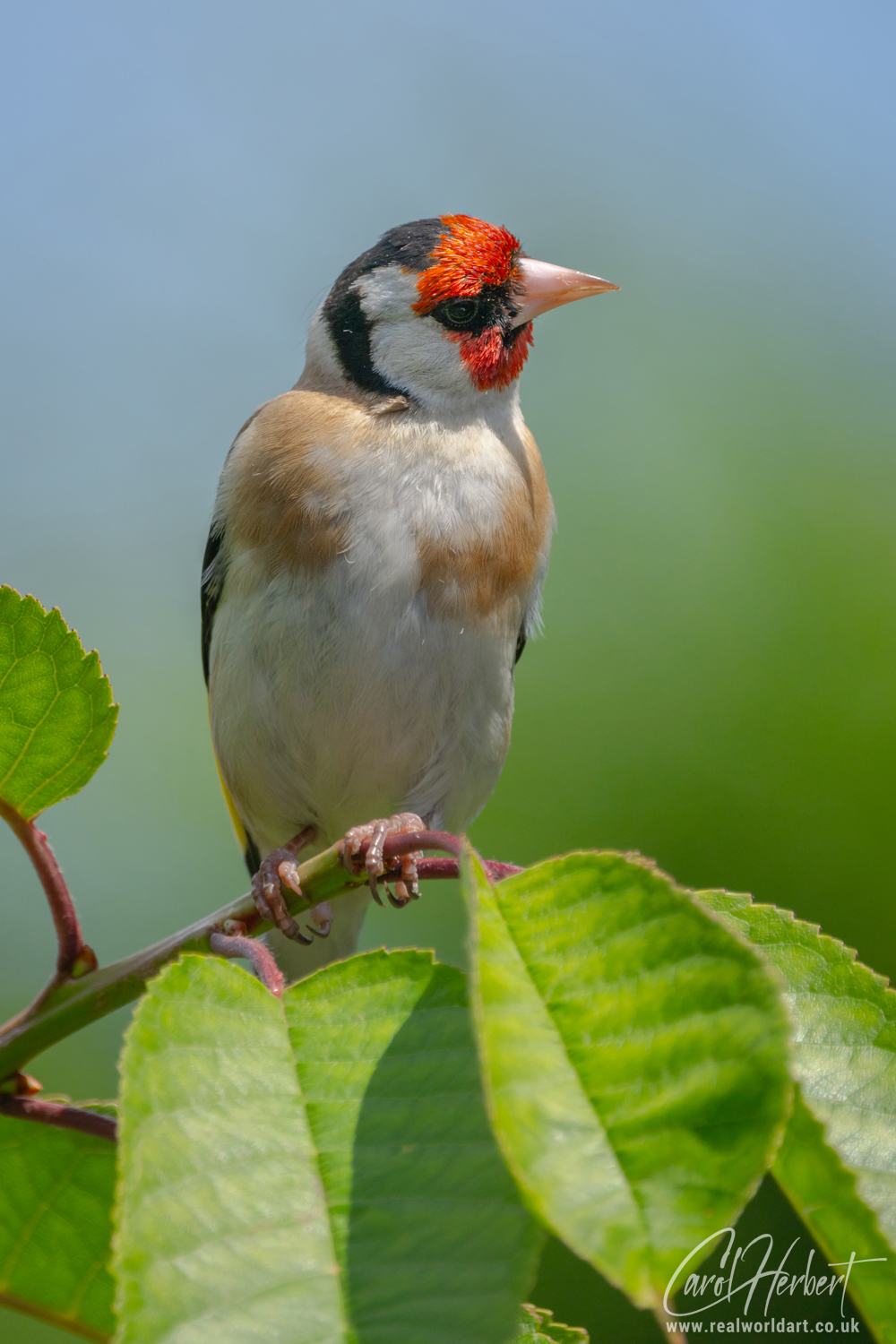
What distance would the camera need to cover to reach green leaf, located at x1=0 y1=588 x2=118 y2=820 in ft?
4.44

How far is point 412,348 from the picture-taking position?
2988 mm

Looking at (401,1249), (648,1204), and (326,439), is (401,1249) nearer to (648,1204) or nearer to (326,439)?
(648,1204)

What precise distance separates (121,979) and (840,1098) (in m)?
0.83

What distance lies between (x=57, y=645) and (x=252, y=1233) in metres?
0.78

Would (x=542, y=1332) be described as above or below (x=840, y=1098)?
below

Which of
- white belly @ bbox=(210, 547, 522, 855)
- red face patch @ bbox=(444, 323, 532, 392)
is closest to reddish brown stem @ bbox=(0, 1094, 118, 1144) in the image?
white belly @ bbox=(210, 547, 522, 855)

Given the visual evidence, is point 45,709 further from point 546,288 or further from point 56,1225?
point 546,288

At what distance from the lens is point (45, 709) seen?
1406 millimetres

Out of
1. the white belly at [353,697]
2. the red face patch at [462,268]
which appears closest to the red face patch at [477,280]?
the red face patch at [462,268]

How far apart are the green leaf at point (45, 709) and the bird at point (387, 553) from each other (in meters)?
0.74

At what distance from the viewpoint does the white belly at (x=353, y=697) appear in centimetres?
254

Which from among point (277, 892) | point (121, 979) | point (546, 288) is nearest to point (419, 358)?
point (546, 288)

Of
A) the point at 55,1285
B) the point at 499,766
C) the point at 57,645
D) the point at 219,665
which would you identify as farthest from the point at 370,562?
the point at 55,1285
